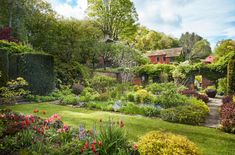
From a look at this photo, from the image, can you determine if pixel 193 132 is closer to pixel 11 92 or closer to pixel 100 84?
pixel 11 92

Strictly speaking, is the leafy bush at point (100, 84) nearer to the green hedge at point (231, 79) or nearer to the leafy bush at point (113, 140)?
the green hedge at point (231, 79)

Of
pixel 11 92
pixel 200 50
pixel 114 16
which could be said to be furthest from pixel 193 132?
pixel 200 50

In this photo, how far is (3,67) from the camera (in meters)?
12.4

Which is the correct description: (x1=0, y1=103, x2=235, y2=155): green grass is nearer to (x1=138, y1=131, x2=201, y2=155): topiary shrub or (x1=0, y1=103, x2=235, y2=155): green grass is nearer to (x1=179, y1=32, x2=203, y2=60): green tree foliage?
(x1=138, y1=131, x2=201, y2=155): topiary shrub

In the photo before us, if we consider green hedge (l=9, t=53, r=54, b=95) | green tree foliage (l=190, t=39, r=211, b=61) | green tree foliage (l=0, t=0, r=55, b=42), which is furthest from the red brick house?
green hedge (l=9, t=53, r=54, b=95)

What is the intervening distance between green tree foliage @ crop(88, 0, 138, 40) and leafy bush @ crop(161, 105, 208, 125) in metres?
28.0

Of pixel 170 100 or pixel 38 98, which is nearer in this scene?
pixel 170 100

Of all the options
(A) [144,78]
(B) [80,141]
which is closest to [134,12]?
(A) [144,78]

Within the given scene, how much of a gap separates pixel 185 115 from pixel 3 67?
1073cm

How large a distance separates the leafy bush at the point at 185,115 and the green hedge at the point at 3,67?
926 cm

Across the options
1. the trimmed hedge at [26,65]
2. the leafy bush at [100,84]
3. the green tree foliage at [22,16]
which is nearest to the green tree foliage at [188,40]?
the leafy bush at [100,84]

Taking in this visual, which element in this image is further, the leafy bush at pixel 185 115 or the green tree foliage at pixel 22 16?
the green tree foliage at pixel 22 16

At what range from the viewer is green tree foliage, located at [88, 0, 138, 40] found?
3447cm

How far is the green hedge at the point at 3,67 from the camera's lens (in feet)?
39.3
